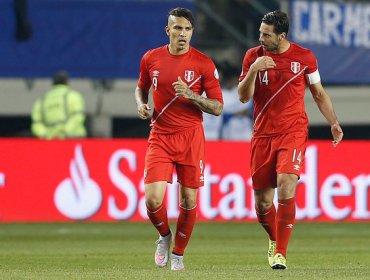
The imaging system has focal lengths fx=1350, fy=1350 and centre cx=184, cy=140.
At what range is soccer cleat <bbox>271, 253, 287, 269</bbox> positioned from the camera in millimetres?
11734

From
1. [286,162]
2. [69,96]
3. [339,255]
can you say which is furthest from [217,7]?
[286,162]

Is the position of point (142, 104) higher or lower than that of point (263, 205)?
higher

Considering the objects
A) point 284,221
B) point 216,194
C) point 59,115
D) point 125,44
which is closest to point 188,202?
point 284,221

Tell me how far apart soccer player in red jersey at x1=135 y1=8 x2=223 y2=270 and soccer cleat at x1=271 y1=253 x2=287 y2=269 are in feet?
2.64

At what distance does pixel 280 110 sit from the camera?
1209cm

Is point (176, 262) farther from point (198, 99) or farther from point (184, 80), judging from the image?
point (184, 80)

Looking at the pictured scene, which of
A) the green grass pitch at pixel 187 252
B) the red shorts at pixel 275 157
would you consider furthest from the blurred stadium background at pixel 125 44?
the red shorts at pixel 275 157

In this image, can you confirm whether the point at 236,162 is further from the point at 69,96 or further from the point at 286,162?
the point at 286,162

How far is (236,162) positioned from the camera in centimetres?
2008

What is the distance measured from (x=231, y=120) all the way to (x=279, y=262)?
11.0m

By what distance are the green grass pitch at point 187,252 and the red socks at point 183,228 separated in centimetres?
21

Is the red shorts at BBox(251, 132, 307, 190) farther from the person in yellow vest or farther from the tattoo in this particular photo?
the person in yellow vest

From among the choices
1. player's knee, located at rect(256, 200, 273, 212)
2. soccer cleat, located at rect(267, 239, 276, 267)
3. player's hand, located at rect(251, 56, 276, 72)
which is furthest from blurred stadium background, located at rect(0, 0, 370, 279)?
player's hand, located at rect(251, 56, 276, 72)

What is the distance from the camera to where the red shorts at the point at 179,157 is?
39.0 ft
